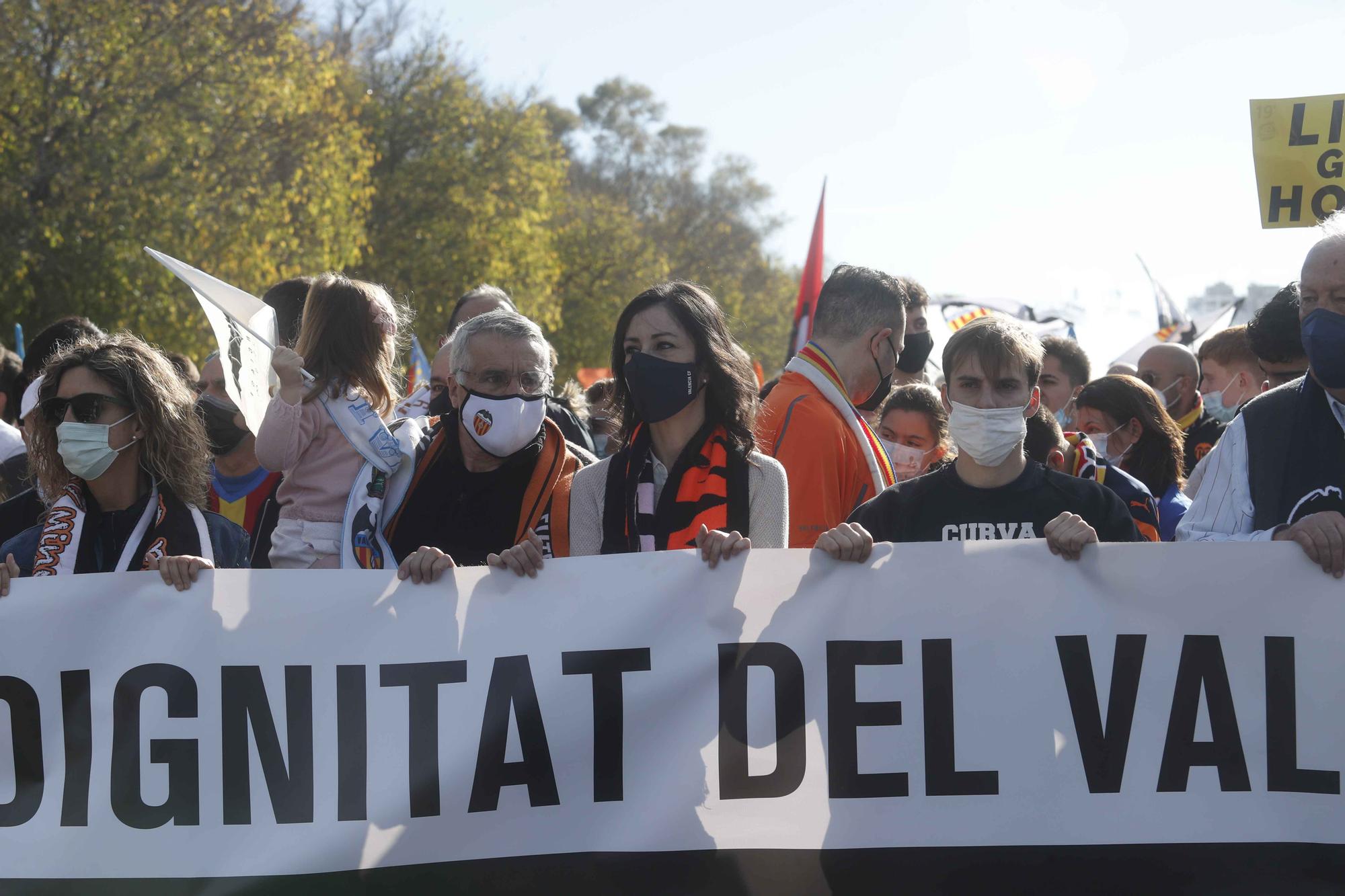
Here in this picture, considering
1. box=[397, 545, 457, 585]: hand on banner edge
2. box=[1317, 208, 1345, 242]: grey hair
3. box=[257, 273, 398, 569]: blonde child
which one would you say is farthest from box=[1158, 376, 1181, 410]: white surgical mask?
box=[397, 545, 457, 585]: hand on banner edge

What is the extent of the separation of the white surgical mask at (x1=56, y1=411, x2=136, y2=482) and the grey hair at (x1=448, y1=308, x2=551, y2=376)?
89cm

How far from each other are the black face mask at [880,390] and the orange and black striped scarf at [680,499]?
78 cm

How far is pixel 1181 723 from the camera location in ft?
9.80

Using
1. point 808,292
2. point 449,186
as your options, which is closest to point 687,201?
point 449,186

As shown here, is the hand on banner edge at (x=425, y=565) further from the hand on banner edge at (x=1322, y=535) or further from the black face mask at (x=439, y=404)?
the hand on banner edge at (x=1322, y=535)

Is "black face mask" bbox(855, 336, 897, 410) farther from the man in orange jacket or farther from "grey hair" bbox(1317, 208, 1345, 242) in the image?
"grey hair" bbox(1317, 208, 1345, 242)

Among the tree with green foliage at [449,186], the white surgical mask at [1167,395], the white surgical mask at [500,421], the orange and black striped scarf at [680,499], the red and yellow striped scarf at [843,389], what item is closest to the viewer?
the orange and black striped scarf at [680,499]

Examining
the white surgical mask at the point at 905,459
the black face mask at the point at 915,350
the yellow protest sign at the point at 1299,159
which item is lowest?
the white surgical mask at the point at 905,459

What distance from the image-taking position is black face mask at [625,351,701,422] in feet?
10.9

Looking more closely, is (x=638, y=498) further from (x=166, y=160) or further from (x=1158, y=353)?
(x=166, y=160)

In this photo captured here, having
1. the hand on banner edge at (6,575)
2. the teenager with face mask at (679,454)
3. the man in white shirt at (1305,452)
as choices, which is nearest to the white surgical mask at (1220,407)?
the man in white shirt at (1305,452)

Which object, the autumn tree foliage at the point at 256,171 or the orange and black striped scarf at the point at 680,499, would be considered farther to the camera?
the autumn tree foliage at the point at 256,171

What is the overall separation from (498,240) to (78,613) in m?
27.8

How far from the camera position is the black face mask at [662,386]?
3.33 metres
